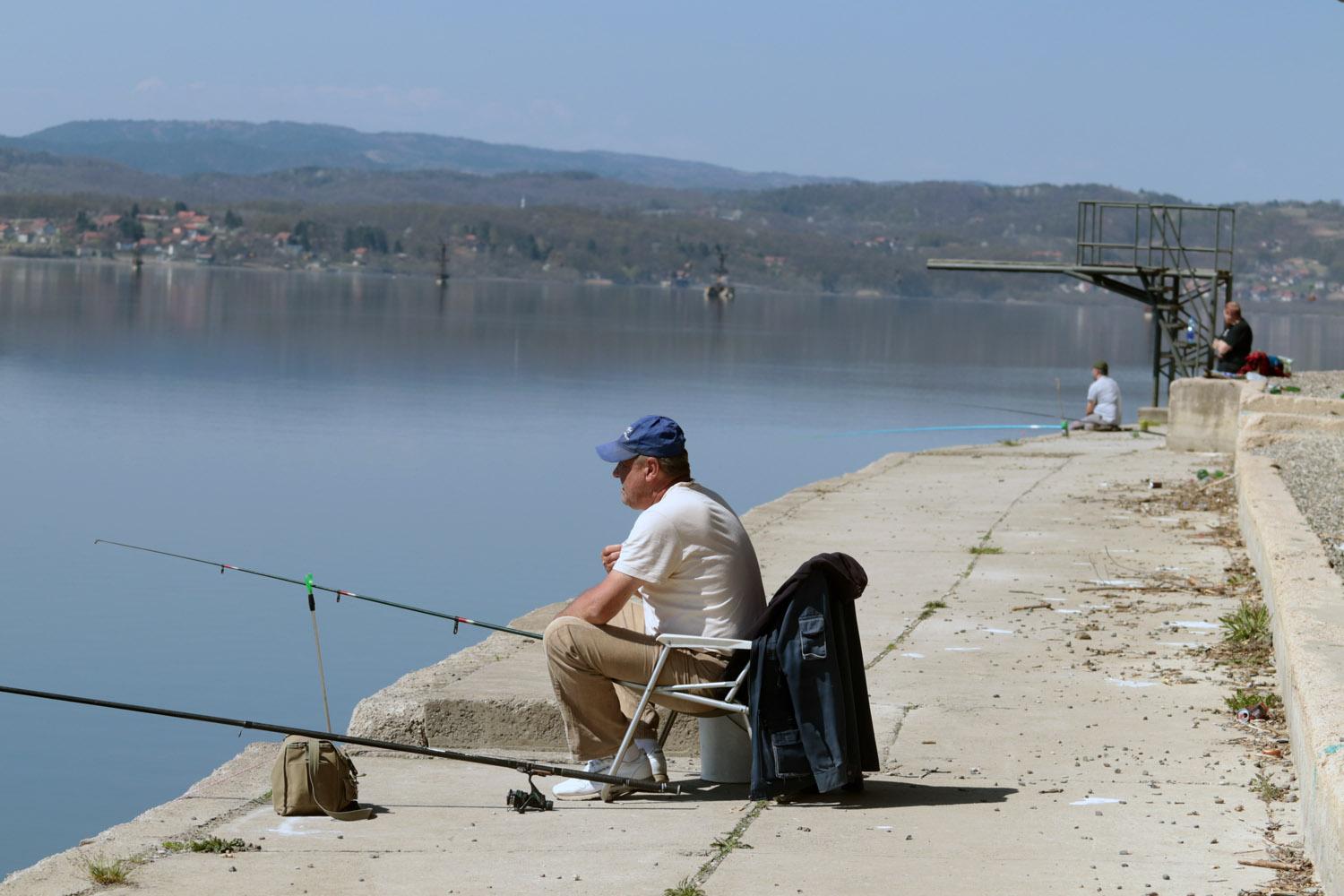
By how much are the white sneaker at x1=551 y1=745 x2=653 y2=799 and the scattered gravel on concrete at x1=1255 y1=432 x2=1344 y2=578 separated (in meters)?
3.89

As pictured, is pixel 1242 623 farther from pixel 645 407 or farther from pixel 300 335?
pixel 300 335

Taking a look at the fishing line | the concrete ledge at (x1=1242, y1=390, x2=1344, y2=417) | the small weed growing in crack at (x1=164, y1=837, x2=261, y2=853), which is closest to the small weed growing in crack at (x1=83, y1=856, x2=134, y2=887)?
the small weed growing in crack at (x1=164, y1=837, x2=261, y2=853)

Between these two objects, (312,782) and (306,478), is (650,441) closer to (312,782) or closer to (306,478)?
(312,782)

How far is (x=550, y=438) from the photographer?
34.9 m

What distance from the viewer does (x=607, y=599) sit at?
238 inches

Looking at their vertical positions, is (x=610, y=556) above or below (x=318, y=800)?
above

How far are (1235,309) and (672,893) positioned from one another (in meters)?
21.6

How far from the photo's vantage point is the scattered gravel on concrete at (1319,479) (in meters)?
10.1

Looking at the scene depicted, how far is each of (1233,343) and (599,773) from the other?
66.6 ft

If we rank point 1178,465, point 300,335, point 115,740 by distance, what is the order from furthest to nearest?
point 300,335 < point 1178,465 < point 115,740

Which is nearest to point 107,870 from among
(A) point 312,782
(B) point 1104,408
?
(A) point 312,782

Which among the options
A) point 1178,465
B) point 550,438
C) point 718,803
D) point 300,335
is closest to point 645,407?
point 550,438

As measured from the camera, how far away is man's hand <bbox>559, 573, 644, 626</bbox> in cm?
605

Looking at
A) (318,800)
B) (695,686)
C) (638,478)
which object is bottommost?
(318,800)
